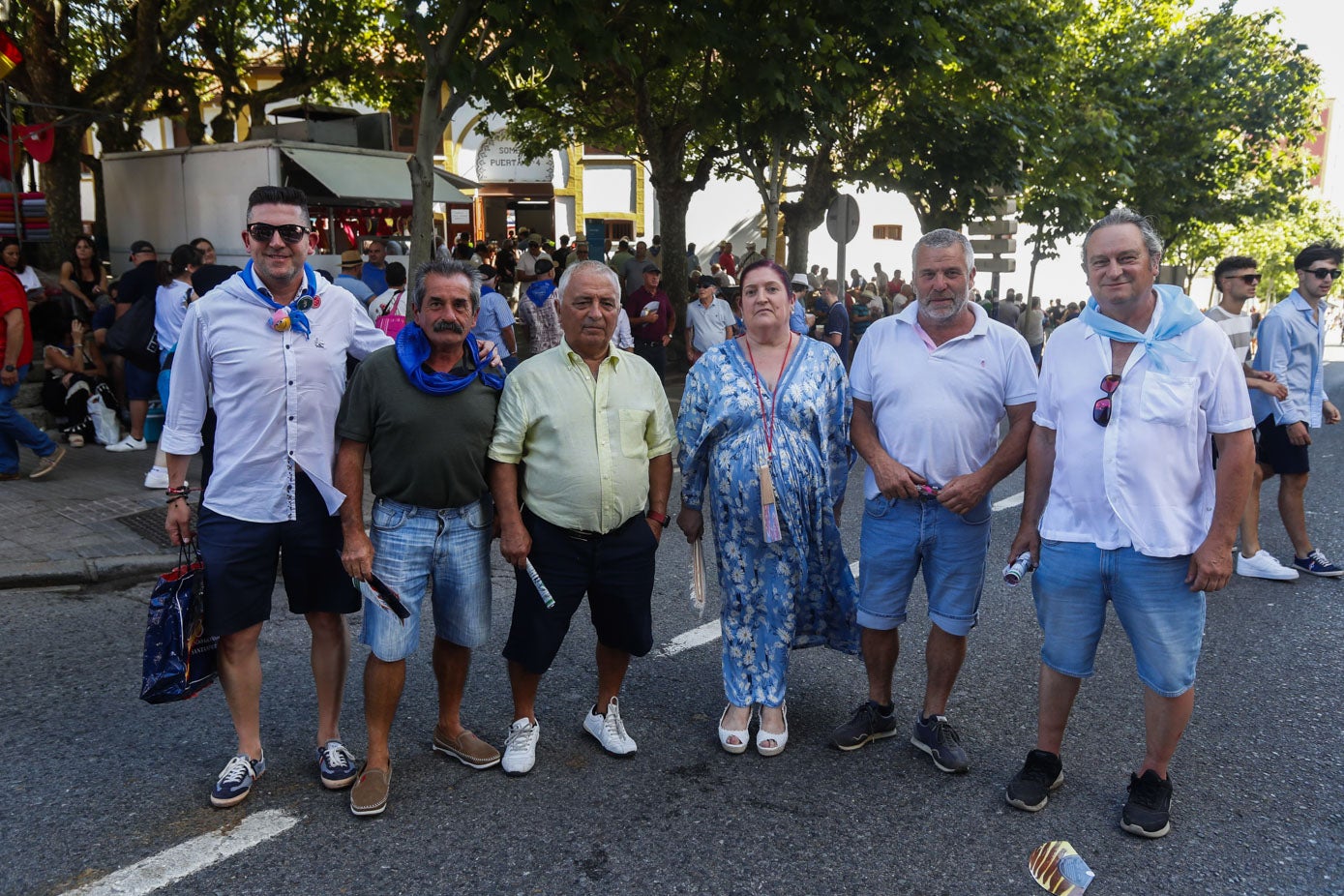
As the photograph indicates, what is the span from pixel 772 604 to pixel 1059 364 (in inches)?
51.9

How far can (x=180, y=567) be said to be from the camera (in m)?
3.41

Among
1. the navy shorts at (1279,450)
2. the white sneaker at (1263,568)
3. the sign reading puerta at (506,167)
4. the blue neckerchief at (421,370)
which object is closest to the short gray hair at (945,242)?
the blue neckerchief at (421,370)

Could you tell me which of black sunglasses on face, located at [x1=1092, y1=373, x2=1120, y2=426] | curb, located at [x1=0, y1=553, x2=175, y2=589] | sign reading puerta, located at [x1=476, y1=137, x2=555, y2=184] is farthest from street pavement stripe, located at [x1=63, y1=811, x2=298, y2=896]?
sign reading puerta, located at [x1=476, y1=137, x2=555, y2=184]

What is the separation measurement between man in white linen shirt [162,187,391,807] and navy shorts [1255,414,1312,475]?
5.40m

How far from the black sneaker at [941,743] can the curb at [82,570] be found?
450cm

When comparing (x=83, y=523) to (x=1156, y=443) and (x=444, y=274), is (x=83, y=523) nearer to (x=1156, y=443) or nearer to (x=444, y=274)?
(x=444, y=274)

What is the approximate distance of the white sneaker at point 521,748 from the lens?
372 cm

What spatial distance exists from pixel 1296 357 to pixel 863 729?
400 cm

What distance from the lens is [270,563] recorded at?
3520 mm

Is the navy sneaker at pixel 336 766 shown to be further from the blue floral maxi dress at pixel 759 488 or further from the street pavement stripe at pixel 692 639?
the street pavement stripe at pixel 692 639

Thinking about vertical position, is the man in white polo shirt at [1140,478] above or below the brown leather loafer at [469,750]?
above

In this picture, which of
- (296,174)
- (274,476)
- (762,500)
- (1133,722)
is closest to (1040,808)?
(1133,722)

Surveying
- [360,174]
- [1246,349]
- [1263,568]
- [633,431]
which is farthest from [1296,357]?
[360,174]

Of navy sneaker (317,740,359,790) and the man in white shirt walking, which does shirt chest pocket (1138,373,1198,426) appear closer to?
navy sneaker (317,740,359,790)
